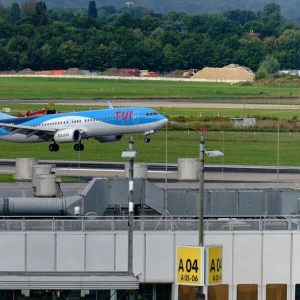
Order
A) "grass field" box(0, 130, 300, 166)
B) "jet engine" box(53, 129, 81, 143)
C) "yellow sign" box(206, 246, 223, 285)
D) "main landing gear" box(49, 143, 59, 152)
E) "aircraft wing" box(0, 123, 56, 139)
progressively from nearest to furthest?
"yellow sign" box(206, 246, 223, 285) < "grass field" box(0, 130, 300, 166) < "jet engine" box(53, 129, 81, 143) < "main landing gear" box(49, 143, 59, 152) < "aircraft wing" box(0, 123, 56, 139)

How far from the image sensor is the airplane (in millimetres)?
100312

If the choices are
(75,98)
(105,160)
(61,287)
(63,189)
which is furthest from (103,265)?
(75,98)

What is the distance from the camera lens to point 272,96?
7308 inches

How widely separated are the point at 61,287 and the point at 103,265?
2.59 m

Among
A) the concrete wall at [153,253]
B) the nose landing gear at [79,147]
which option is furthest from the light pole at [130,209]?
the nose landing gear at [79,147]

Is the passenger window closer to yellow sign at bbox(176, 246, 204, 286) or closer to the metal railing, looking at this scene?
the metal railing

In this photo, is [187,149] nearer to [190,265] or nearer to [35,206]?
[35,206]

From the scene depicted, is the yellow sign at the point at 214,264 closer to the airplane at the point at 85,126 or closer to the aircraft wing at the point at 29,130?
the airplane at the point at 85,126

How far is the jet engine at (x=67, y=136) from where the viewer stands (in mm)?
98438

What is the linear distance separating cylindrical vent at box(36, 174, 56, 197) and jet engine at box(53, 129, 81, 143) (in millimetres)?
59809

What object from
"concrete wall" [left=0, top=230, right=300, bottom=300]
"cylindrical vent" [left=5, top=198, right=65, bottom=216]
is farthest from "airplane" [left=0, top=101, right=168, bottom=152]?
"concrete wall" [left=0, top=230, right=300, bottom=300]

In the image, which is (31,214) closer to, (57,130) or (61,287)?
(61,287)

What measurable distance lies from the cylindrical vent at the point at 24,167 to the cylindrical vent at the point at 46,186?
747 centimetres

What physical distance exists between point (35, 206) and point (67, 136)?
6220cm
